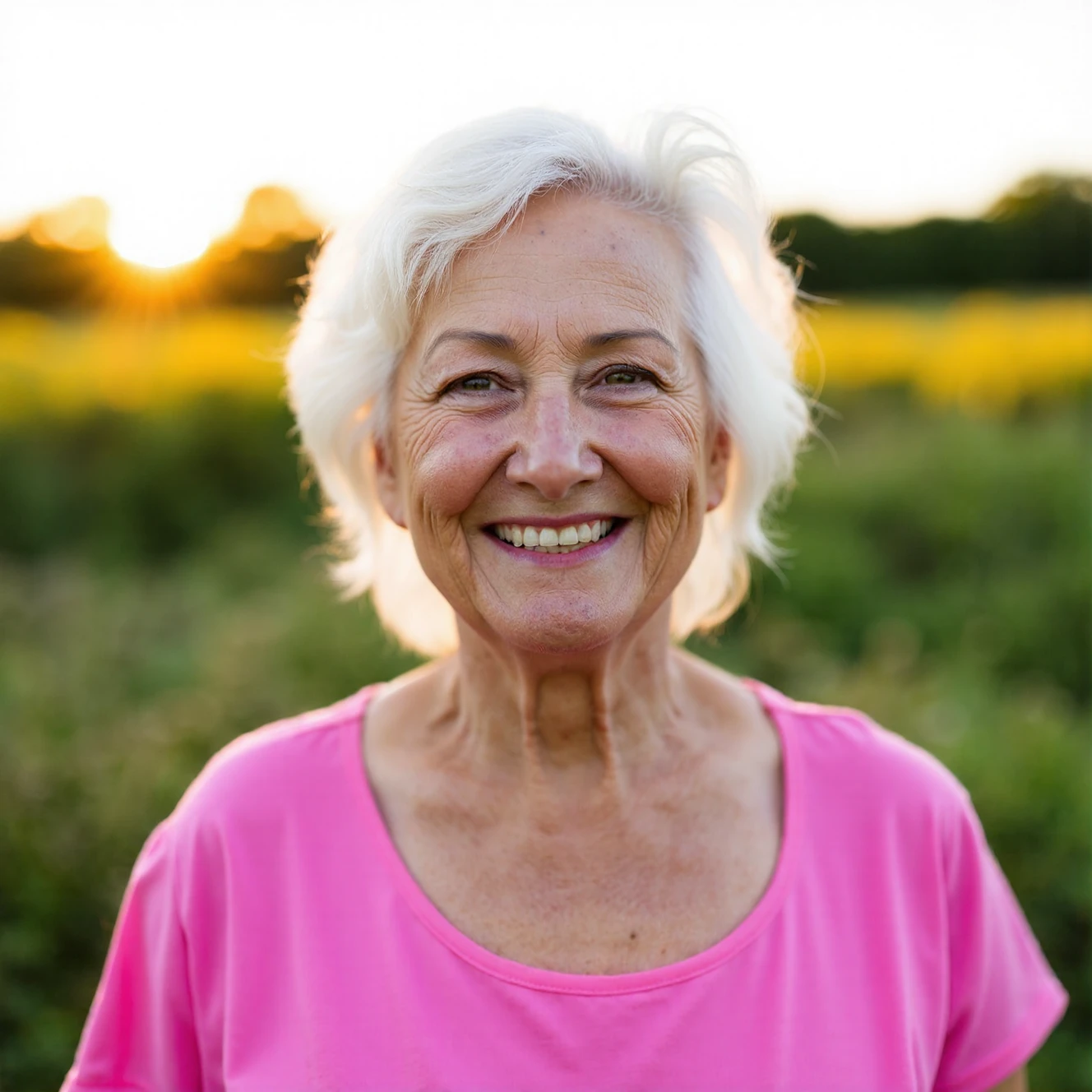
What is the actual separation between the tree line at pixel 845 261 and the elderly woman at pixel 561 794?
16.1 feet

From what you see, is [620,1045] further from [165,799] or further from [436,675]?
[165,799]

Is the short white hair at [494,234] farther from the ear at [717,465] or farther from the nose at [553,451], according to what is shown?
the nose at [553,451]

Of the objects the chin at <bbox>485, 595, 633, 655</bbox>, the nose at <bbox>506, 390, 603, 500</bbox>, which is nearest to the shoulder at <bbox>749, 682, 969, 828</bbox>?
the chin at <bbox>485, 595, 633, 655</bbox>

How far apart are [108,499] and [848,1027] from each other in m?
8.55

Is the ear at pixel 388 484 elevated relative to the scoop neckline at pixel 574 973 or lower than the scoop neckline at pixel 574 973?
elevated

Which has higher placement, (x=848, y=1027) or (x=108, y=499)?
(x=848, y=1027)

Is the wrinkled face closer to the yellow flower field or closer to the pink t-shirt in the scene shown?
the pink t-shirt

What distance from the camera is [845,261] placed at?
20938 millimetres

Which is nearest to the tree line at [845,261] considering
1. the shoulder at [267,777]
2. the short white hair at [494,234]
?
the short white hair at [494,234]

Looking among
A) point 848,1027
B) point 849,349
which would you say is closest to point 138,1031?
point 848,1027

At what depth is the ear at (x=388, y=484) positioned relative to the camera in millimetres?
1974

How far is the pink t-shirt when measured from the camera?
1655mm

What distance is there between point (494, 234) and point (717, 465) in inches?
24.3

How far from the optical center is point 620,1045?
5.40 ft
